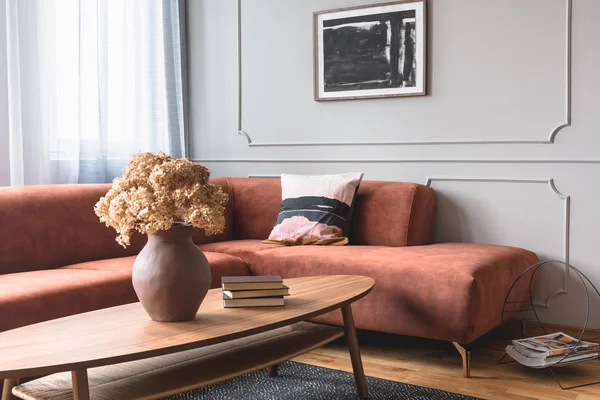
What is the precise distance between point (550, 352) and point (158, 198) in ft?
5.63

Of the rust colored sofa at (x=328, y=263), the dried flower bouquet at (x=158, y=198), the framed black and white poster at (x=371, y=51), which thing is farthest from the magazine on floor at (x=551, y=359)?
the framed black and white poster at (x=371, y=51)

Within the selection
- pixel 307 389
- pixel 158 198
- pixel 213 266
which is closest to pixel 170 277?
pixel 158 198

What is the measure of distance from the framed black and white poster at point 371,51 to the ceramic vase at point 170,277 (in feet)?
6.98

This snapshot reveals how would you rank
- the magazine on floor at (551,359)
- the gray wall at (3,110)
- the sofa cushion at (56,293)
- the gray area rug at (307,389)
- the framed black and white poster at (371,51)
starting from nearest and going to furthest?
the sofa cushion at (56,293) → the gray area rug at (307,389) → the magazine on floor at (551,359) → the gray wall at (3,110) → the framed black and white poster at (371,51)

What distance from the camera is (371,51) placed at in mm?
4020

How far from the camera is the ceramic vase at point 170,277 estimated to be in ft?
6.89

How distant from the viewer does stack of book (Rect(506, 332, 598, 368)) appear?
2797 mm

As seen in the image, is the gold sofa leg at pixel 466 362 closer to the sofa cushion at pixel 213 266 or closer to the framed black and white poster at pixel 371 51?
the sofa cushion at pixel 213 266

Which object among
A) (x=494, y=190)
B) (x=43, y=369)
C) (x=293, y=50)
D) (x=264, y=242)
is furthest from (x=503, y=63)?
(x=43, y=369)

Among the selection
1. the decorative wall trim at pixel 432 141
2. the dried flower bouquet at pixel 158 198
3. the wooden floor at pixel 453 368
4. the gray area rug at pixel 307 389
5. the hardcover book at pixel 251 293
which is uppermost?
the decorative wall trim at pixel 432 141

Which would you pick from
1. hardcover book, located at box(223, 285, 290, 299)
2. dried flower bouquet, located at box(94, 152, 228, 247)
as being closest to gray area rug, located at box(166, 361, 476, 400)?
hardcover book, located at box(223, 285, 290, 299)

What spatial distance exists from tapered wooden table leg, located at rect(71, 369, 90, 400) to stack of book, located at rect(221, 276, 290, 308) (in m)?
0.64

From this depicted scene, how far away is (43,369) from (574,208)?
8.94 feet

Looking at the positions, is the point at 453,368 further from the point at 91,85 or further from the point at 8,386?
the point at 91,85
